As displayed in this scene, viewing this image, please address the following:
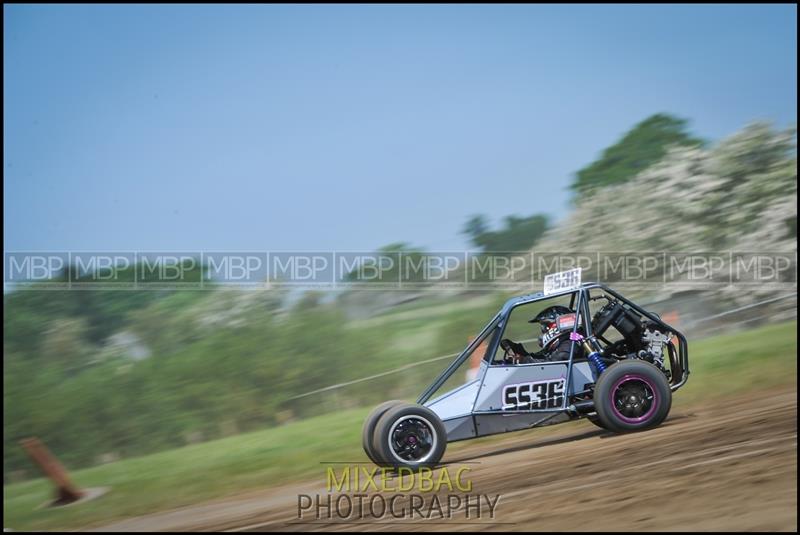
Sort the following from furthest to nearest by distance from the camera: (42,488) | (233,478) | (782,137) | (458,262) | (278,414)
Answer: (782,137) → (458,262) → (278,414) → (42,488) → (233,478)

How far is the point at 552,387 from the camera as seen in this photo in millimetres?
8359

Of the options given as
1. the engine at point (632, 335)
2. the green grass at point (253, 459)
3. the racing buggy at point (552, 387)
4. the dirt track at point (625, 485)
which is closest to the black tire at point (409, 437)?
the racing buggy at point (552, 387)

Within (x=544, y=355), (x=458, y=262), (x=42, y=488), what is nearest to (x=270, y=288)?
(x=458, y=262)

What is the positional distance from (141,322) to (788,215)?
543 inches

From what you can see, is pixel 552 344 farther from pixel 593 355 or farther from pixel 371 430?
pixel 371 430

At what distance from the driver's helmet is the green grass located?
8.51ft

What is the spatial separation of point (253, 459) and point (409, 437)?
4.19m

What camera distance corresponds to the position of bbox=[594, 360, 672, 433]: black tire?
8.12 m

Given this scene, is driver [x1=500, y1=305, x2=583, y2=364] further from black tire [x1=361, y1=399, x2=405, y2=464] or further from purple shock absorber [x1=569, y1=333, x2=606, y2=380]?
black tire [x1=361, y1=399, x2=405, y2=464]

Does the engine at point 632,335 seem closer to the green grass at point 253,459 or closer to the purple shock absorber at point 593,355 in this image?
the purple shock absorber at point 593,355

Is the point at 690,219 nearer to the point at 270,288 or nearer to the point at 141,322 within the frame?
the point at 270,288

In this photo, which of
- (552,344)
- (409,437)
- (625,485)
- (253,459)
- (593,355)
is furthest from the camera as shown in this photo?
(253,459)

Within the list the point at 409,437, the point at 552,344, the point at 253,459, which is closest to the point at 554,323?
the point at 552,344

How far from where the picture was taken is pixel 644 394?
27.7 ft
